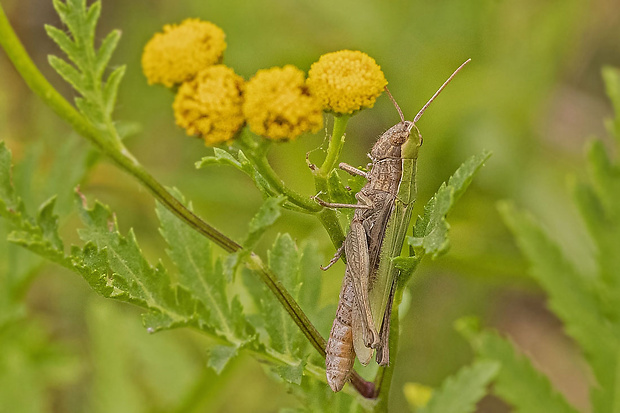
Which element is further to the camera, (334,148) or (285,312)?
(285,312)

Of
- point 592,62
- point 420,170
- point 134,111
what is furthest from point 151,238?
point 592,62

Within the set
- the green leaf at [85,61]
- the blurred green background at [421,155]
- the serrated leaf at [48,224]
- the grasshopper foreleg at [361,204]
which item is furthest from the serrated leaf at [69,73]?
the blurred green background at [421,155]

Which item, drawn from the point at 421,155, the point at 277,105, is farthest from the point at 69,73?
the point at 421,155

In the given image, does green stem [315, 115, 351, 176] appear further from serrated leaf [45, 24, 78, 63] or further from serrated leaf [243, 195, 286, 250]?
serrated leaf [45, 24, 78, 63]

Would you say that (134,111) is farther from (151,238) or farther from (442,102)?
(442,102)

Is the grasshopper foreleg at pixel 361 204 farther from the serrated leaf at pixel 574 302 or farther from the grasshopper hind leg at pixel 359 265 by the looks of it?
the serrated leaf at pixel 574 302

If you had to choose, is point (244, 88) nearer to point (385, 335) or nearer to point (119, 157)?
point (119, 157)
